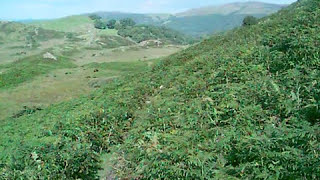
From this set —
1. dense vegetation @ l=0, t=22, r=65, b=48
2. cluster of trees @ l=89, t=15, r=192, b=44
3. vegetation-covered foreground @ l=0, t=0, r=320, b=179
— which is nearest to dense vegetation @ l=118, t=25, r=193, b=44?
cluster of trees @ l=89, t=15, r=192, b=44

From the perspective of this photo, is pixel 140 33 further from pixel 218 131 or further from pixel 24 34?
pixel 218 131

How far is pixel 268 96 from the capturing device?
373 inches

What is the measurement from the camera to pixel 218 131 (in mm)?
8891

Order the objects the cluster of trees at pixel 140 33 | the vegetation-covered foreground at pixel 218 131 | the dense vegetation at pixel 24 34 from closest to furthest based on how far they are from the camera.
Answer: the vegetation-covered foreground at pixel 218 131 < the dense vegetation at pixel 24 34 < the cluster of trees at pixel 140 33

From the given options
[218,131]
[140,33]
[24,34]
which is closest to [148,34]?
[140,33]

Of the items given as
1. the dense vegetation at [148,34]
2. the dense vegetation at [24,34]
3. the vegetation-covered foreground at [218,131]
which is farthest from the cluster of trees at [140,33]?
the vegetation-covered foreground at [218,131]

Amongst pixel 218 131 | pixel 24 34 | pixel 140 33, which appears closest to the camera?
pixel 218 131

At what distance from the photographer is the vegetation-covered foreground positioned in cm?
693

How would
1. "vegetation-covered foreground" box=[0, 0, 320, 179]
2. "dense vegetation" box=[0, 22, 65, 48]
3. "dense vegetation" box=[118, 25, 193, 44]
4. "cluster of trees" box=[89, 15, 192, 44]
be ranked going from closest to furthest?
"vegetation-covered foreground" box=[0, 0, 320, 179]
"dense vegetation" box=[0, 22, 65, 48]
"dense vegetation" box=[118, 25, 193, 44]
"cluster of trees" box=[89, 15, 192, 44]

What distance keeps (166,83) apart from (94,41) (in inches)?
4562

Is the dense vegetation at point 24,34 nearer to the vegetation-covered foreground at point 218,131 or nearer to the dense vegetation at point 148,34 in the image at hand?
the dense vegetation at point 148,34

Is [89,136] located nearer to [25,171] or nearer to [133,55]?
[25,171]

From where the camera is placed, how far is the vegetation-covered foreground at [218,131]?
273 inches

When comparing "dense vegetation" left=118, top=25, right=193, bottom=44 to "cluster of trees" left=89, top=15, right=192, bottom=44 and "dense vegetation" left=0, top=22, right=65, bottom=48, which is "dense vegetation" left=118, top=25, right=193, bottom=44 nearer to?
"cluster of trees" left=89, top=15, right=192, bottom=44
